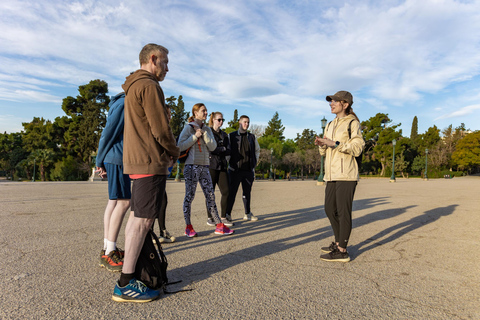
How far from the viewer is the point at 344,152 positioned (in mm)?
3645

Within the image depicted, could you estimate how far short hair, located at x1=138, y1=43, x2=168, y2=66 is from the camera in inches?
103

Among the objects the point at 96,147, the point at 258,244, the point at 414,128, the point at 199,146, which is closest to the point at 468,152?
the point at 414,128

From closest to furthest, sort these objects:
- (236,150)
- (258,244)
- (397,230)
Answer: (258,244) < (397,230) < (236,150)

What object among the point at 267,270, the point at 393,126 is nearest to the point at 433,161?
the point at 393,126

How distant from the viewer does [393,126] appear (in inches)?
2472

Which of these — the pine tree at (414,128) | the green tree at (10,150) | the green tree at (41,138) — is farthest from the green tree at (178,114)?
the pine tree at (414,128)

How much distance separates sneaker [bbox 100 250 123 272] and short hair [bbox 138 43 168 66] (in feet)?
6.20

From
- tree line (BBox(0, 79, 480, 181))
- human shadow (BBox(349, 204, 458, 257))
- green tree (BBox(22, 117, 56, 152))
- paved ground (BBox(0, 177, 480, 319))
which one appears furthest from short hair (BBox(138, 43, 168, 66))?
green tree (BBox(22, 117, 56, 152))

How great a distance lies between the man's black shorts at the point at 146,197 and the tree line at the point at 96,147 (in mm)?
40451

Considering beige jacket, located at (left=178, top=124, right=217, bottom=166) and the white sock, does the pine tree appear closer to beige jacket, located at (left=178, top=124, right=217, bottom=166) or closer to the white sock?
beige jacket, located at (left=178, top=124, right=217, bottom=166)

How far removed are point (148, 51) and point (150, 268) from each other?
5.91 feet

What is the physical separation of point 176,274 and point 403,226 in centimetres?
477

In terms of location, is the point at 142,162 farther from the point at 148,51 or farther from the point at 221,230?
the point at 221,230

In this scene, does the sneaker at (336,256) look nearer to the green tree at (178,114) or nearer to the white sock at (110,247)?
the white sock at (110,247)
